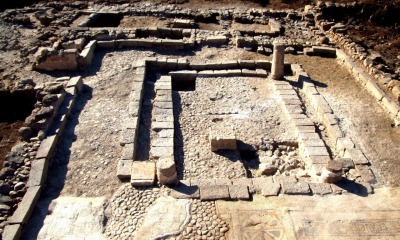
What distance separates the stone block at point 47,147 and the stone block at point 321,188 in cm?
594

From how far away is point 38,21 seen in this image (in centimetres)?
1662

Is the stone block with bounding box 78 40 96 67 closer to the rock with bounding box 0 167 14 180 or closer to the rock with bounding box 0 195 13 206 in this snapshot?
the rock with bounding box 0 167 14 180

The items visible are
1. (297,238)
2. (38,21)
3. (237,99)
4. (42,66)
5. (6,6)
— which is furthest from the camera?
(6,6)

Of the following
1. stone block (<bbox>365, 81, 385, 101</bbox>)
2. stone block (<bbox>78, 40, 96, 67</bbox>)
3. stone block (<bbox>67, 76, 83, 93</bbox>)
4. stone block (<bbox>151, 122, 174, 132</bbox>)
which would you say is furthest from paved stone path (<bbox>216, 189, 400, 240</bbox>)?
stone block (<bbox>78, 40, 96, 67</bbox>)

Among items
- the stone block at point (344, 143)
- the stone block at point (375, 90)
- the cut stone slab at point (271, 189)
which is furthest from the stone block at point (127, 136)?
the stone block at point (375, 90)

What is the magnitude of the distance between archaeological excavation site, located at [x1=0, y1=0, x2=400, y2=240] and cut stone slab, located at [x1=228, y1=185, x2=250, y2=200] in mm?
21

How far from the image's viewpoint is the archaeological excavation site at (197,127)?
23.3ft

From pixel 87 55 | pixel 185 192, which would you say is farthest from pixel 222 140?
pixel 87 55

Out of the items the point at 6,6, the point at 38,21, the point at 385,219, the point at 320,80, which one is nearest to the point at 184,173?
the point at 385,219

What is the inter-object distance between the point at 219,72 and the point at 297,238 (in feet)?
23.1

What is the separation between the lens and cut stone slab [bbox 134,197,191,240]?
673cm

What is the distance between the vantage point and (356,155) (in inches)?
346

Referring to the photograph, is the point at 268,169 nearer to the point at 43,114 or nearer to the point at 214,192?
the point at 214,192

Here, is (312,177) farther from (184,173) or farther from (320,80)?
(320,80)
